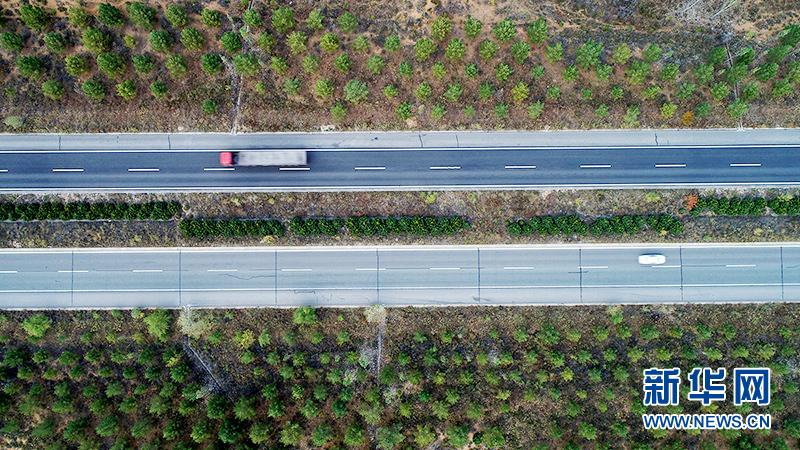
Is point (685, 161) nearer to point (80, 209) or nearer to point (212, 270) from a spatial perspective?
point (212, 270)

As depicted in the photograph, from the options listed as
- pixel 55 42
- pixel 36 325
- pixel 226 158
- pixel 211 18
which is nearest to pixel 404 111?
pixel 226 158

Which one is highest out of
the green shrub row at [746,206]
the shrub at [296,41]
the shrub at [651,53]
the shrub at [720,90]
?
the shrub at [296,41]

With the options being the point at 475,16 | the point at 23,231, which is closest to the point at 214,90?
the point at 23,231

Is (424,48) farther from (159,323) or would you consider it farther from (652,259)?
(159,323)

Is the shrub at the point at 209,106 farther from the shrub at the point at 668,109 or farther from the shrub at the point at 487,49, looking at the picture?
the shrub at the point at 668,109

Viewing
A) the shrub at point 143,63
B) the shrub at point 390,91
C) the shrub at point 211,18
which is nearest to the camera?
the shrub at point 143,63

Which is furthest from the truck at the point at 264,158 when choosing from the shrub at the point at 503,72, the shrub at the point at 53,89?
the shrub at the point at 503,72

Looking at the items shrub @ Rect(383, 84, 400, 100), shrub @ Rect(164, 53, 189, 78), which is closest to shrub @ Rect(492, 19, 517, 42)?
shrub @ Rect(383, 84, 400, 100)
